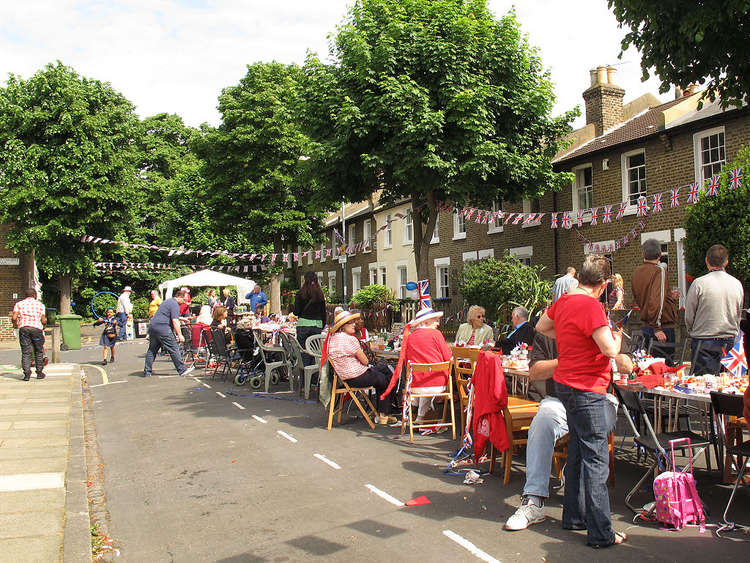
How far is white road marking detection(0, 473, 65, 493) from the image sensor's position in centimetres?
594

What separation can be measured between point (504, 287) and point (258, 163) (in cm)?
1776

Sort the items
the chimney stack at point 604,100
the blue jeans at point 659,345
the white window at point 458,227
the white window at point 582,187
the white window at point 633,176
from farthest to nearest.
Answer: the white window at point 458,227, the chimney stack at point 604,100, the white window at point 582,187, the white window at point 633,176, the blue jeans at point 659,345

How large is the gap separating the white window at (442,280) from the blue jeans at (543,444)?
81.0 feet

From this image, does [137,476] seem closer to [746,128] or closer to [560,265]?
[746,128]

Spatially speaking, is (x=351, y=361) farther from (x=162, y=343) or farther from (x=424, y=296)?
(x=162, y=343)

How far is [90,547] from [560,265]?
2021cm

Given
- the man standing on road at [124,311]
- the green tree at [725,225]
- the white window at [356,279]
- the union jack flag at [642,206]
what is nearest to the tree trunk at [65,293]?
the man standing on road at [124,311]

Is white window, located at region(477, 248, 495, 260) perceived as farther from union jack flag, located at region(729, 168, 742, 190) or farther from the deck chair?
the deck chair

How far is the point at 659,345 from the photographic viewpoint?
8.29 m

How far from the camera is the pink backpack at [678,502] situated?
15.0 ft

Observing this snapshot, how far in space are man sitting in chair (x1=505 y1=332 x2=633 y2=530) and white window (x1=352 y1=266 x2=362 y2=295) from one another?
34.7m

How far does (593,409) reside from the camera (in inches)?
173

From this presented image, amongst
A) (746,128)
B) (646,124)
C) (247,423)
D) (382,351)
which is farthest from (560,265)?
(247,423)

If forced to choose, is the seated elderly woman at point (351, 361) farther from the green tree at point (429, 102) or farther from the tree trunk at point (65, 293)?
the tree trunk at point (65, 293)
